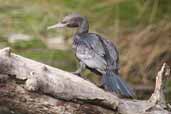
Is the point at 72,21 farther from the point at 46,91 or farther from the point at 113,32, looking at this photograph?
the point at 113,32

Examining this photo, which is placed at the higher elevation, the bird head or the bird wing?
the bird head

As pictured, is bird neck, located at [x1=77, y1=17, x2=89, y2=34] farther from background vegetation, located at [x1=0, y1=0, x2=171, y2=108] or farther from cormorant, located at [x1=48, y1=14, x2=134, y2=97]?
background vegetation, located at [x1=0, y1=0, x2=171, y2=108]

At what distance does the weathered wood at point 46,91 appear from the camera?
3666mm

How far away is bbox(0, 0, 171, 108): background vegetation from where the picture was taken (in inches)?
257

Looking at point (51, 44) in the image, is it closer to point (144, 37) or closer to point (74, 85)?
point (144, 37)

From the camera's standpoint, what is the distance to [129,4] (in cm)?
667

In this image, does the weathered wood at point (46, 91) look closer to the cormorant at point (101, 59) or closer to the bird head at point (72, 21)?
the cormorant at point (101, 59)

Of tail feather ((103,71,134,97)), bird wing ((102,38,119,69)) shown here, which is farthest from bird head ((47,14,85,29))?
tail feather ((103,71,134,97))

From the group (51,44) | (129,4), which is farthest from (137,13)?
(51,44)

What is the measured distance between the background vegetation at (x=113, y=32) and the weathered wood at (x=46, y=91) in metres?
2.52

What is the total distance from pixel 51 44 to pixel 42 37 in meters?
0.11

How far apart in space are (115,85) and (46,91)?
1.56 feet

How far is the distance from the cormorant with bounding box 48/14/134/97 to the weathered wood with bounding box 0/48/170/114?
0.15m

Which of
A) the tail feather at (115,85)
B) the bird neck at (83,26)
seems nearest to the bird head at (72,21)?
the bird neck at (83,26)
